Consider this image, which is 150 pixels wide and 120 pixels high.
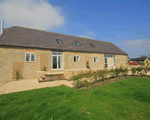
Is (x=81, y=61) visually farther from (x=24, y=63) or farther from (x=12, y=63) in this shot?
(x=12, y=63)

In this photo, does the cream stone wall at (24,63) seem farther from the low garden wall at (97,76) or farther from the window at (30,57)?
the low garden wall at (97,76)

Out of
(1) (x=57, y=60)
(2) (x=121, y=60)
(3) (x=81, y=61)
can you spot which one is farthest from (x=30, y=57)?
(2) (x=121, y=60)

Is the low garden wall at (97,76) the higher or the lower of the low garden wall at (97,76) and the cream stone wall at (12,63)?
the lower

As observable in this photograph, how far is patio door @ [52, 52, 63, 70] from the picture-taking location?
488 inches

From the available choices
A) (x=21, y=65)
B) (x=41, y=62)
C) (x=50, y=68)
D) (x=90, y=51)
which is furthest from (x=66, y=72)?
(x=90, y=51)

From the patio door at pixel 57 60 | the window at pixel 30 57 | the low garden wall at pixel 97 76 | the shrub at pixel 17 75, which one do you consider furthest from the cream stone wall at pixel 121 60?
the shrub at pixel 17 75

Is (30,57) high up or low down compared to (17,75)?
up

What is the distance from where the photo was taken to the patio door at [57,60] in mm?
12383

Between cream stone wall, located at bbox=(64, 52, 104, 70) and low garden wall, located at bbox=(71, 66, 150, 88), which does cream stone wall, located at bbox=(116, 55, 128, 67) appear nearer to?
cream stone wall, located at bbox=(64, 52, 104, 70)

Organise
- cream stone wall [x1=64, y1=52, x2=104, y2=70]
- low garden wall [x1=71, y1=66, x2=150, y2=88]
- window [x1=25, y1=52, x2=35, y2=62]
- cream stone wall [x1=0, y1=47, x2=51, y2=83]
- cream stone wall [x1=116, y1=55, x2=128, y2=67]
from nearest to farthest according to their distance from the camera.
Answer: low garden wall [x1=71, y1=66, x2=150, y2=88] < cream stone wall [x1=0, y1=47, x2=51, y2=83] < window [x1=25, y1=52, x2=35, y2=62] < cream stone wall [x1=64, y1=52, x2=104, y2=70] < cream stone wall [x1=116, y1=55, x2=128, y2=67]

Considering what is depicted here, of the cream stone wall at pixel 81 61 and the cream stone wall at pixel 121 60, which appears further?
the cream stone wall at pixel 121 60

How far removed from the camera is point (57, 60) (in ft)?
41.4

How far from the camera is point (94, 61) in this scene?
15703mm

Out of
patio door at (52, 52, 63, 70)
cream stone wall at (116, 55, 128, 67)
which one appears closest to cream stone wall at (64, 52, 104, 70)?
patio door at (52, 52, 63, 70)
